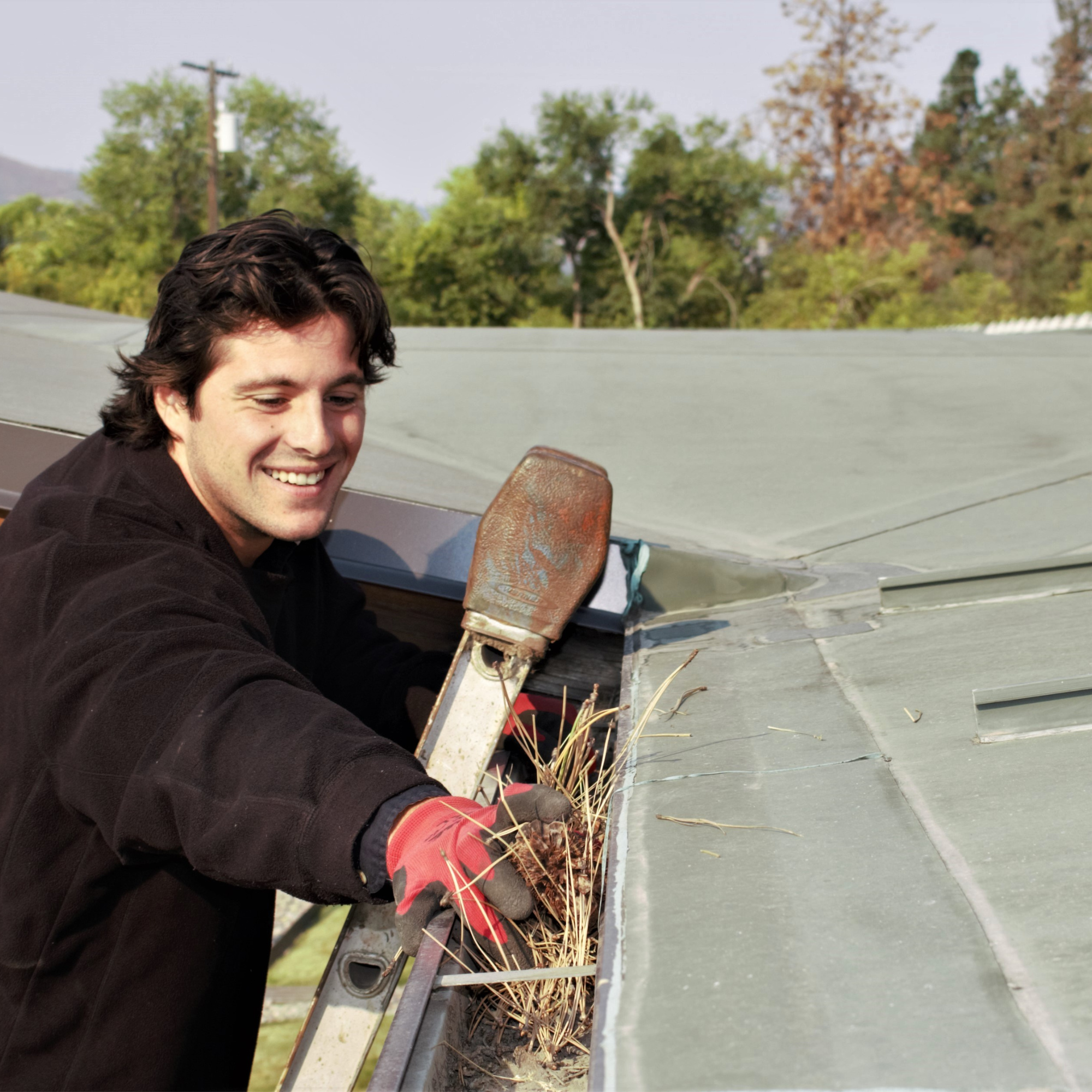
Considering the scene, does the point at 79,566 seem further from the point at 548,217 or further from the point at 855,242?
the point at 548,217

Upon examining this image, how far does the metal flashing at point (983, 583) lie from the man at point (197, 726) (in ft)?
3.06

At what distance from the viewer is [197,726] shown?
121 cm

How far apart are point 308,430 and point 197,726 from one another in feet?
1.96

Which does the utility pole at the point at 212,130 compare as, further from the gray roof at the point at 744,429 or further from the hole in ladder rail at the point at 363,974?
the hole in ladder rail at the point at 363,974

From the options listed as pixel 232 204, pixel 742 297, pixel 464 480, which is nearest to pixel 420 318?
pixel 742 297

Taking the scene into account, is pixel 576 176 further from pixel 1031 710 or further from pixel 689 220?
pixel 1031 710

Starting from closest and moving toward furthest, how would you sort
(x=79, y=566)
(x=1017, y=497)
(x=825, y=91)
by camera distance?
(x=79, y=566) < (x=1017, y=497) < (x=825, y=91)

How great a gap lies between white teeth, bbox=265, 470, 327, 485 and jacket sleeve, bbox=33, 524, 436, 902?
359mm

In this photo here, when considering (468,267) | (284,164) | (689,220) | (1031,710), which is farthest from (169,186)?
(1031,710)

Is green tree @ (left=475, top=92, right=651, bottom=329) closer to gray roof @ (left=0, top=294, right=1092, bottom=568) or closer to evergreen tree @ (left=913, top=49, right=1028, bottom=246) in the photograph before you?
evergreen tree @ (left=913, top=49, right=1028, bottom=246)

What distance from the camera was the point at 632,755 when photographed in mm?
1404

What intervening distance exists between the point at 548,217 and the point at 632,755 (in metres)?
33.0

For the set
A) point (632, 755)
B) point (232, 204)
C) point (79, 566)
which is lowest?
point (632, 755)

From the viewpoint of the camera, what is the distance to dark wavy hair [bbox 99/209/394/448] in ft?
5.41
